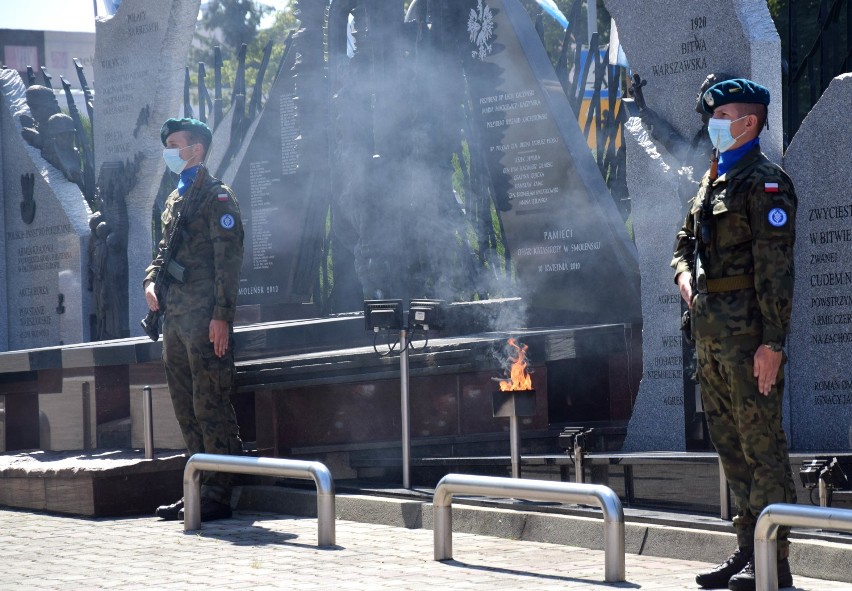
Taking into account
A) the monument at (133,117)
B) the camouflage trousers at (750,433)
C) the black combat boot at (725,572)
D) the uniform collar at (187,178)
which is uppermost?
the monument at (133,117)

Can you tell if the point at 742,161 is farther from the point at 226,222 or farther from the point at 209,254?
the point at 209,254

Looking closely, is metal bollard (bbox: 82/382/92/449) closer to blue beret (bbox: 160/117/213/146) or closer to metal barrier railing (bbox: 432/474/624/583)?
blue beret (bbox: 160/117/213/146)

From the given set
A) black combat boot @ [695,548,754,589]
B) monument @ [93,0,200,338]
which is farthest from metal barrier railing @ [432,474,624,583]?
monument @ [93,0,200,338]

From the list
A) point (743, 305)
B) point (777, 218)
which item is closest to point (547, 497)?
point (743, 305)

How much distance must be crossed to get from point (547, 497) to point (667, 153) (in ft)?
13.9

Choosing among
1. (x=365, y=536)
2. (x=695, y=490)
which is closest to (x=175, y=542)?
(x=365, y=536)

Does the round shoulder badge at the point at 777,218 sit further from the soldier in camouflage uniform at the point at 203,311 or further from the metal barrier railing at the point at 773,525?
the soldier in camouflage uniform at the point at 203,311

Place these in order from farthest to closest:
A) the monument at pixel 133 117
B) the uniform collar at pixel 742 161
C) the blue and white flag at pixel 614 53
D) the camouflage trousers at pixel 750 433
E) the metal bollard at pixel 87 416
→ the monument at pixel 133 117
the blue and white flag at pixel 614 53
the metal bollard at pixel 87 416
the uniform collar at pixel 742 161
the camouflage trousers at pixel 750 433

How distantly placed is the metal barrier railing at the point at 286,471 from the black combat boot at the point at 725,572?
214 cm

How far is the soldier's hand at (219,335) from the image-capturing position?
8727mm

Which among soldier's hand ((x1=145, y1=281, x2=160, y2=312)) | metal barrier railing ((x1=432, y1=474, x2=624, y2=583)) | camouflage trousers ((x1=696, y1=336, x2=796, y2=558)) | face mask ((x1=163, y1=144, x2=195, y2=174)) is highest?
face mask ((x1=163, y1=144, x2=195, y2=174))

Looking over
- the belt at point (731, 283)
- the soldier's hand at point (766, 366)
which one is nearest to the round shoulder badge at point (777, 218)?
the belt at point (731, 283)

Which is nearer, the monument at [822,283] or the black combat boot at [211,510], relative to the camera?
the monument at [822,283]

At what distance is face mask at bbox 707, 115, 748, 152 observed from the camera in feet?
20.3
